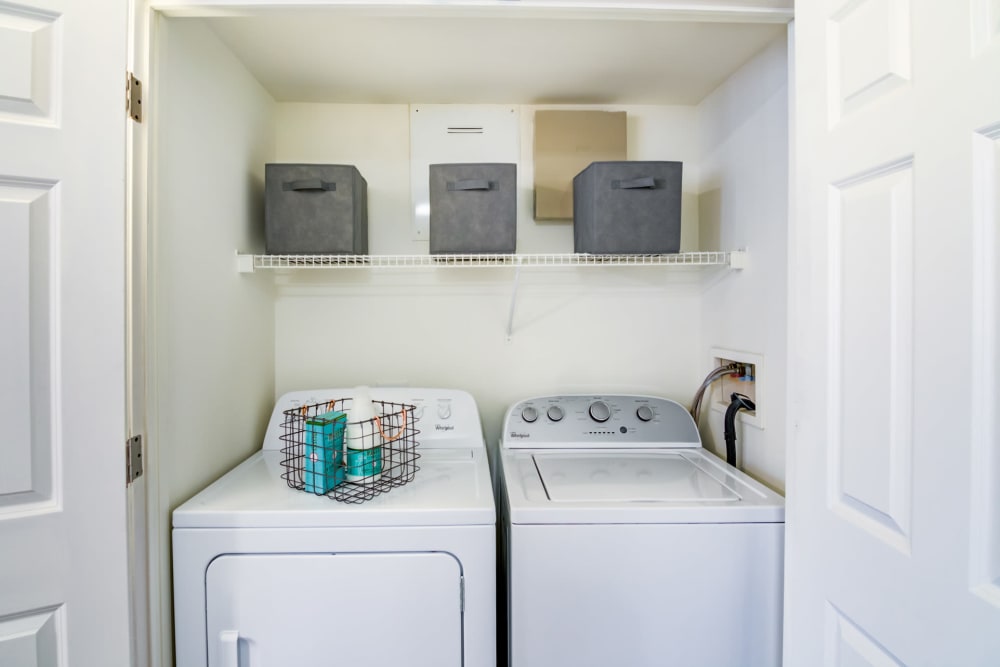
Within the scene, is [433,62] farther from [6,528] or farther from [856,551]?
[856,551]

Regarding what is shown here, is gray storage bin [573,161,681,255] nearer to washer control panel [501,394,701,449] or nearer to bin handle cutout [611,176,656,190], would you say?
bin handle cutout [611,176,656,190]

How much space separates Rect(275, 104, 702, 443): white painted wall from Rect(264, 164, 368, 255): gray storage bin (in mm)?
346

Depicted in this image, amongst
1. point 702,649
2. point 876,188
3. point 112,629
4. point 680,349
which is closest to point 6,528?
point 112,629

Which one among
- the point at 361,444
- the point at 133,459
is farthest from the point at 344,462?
the point at 133,459

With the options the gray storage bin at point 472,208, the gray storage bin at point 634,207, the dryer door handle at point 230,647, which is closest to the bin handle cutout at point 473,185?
the gray storage bin at point 472,208

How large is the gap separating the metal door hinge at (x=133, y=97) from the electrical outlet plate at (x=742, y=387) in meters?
1.89

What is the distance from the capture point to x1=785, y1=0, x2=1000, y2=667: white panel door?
2.14 feet

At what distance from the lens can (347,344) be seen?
2.00m

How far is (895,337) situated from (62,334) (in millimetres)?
1587

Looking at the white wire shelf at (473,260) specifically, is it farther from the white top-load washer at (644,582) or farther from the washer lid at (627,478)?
the white top-load washer at (644,582)

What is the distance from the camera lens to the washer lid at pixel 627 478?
4.33 feet

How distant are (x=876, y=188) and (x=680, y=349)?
1282 millimetres


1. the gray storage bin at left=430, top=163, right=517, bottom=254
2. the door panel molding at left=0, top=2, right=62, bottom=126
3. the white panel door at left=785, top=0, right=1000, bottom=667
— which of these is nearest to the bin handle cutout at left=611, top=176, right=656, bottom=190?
the gray storage bin at left=430, top=163, right=517, bottom=254

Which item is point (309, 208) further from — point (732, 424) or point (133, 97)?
point (732, 424)
